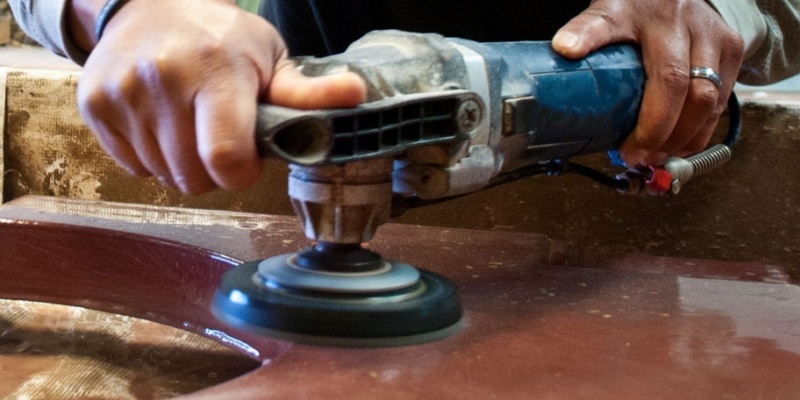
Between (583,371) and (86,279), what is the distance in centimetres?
59

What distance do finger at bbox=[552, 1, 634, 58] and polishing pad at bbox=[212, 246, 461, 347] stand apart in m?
0.26

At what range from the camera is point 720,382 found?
0.62 meters

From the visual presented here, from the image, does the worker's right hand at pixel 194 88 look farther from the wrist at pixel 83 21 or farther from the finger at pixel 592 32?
the finger at pixel 592 32

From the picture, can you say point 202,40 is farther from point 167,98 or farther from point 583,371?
point 583,371

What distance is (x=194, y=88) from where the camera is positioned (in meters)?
0.55

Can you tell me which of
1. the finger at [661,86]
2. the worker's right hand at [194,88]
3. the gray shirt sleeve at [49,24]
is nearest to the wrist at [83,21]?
the gray shirt sleeve at [49,24]

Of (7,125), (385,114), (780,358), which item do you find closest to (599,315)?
(780,358)

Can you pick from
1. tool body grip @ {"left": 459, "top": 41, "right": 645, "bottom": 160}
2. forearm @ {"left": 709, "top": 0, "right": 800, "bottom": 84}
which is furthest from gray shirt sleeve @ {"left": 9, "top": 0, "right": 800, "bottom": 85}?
tool body grip @ {"left": 459, "top": 41, "right": 645, "bottom": 160}

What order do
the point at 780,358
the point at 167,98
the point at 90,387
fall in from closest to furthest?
the point at 167,98 < the point at 780,358 < the point at 90,387

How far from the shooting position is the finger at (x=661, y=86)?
886 mm

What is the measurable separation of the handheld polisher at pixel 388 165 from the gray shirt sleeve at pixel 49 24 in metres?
0.25

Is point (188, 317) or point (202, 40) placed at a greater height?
point (202, 40)

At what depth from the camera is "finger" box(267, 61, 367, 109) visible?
553 millimetres

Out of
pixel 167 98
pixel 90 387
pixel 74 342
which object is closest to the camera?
pixel 167 98
